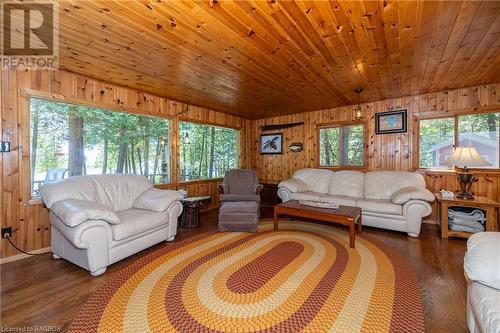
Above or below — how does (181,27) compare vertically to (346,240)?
above

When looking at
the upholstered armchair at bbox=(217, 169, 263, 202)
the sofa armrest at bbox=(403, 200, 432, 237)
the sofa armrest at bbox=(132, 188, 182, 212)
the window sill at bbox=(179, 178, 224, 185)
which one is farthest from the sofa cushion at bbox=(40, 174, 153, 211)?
the sofa armrest at bbox=(403, 200, 432, 237)

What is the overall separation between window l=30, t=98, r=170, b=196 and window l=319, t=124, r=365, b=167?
11.4 ft

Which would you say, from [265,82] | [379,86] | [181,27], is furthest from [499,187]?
[181,27]

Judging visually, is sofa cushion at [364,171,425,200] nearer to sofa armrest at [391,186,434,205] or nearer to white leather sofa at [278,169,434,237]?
white leather sofa at [278,169,434,237]

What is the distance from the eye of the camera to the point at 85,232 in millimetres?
2111

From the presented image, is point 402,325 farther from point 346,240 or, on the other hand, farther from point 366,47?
point 366,47

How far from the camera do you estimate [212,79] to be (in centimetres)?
320

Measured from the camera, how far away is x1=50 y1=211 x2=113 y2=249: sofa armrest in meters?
2.09

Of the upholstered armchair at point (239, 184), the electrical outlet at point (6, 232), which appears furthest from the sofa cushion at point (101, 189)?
the upholstered armchair at point (239, 184)

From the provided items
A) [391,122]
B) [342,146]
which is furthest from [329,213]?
[391,122]

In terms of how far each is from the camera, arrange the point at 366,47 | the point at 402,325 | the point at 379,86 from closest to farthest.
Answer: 1. the point at 402,325
2. the point at 366,47
3. the point at 379,86

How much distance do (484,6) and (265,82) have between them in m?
2.27

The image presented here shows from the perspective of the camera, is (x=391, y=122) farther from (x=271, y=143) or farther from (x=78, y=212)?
(x=78, y=212)

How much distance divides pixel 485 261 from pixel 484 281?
4.2 inches
